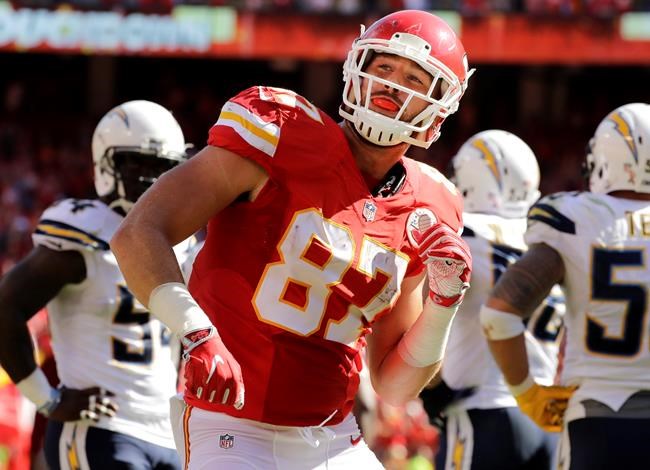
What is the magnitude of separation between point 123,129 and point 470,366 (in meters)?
1.66

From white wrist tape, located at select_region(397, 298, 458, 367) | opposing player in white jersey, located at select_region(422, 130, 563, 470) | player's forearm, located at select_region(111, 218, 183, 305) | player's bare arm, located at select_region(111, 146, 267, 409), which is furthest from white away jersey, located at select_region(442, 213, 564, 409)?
player's forearm, located at select_region(111, 218, 183, 305)

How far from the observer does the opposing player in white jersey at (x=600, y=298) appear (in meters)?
4.12

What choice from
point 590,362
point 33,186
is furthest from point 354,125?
point 33,186

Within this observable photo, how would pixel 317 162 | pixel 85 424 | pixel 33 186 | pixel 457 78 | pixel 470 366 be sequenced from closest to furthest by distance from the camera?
1. pixel 317 162
2. pixel 457 78
3. pixel 85 424
4. pixel 470 366
5. pixel 33 186

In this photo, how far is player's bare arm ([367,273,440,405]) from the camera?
340 centimetres

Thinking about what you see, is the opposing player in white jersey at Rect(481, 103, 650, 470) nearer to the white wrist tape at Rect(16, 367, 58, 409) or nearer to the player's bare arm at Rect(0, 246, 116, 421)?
the player's bare arm at Rect(0, 246, 116, 421)

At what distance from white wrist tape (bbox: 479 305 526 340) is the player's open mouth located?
4.47 ft

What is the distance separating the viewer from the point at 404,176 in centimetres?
334

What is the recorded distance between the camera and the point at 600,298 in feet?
13.8

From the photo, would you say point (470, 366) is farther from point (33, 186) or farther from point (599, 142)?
point (33, 186)

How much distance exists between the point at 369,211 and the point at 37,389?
1865mm

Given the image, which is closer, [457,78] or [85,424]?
[457,78]

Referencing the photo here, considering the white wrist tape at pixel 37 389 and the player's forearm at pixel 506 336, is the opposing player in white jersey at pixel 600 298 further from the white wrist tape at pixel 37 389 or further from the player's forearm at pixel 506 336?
the white wrist tape at pixel 37 389

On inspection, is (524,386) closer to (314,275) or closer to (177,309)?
(314,275)
